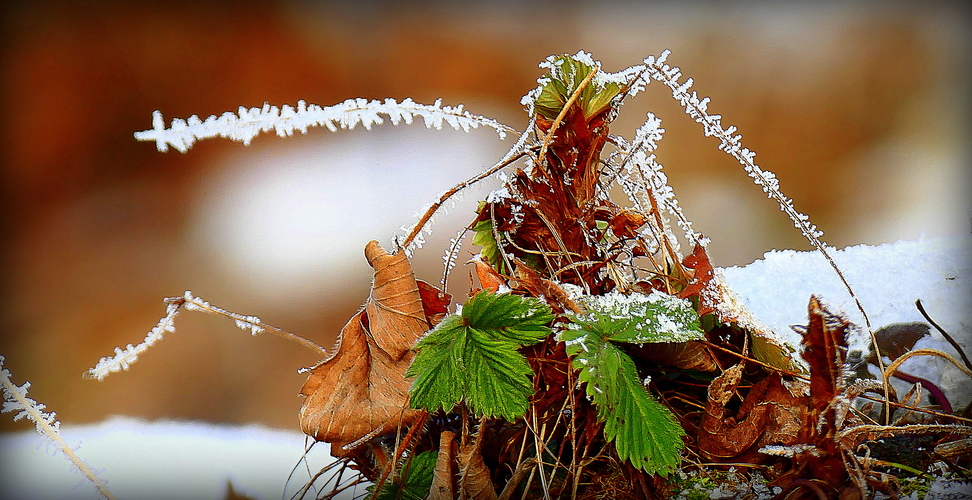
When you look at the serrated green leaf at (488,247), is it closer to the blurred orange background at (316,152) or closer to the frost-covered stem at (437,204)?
the frost-covered stem at (437,204)

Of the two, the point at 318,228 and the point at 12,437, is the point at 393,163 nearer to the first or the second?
the point at 318,228

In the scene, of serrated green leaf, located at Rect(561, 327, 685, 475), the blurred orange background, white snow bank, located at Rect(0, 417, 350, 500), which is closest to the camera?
serrated green leaf, located at Rect(561, 327, 685, 475)

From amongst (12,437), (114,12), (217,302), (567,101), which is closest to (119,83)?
(114,12)

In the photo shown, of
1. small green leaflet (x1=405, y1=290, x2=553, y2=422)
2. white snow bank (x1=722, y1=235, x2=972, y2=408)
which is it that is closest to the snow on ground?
white snow bank (x1=722, y1=235, x2=972, y2=408)

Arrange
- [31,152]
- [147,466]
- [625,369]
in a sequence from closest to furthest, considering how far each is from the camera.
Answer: [625,369], [147,466], [31,152]

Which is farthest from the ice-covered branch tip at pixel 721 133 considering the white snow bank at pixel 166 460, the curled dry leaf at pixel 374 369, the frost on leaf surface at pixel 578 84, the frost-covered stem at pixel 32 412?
the white snow bank at pixel 166 460

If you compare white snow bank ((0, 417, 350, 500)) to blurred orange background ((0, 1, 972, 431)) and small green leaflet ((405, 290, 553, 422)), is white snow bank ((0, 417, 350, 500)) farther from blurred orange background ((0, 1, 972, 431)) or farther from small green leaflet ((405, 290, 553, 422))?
small green leaflet ((405, 290, 553, 422))

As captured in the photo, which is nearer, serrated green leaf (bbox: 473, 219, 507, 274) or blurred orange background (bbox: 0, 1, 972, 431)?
serrated green leaf (bbox: 473, 219, 507, 274)
